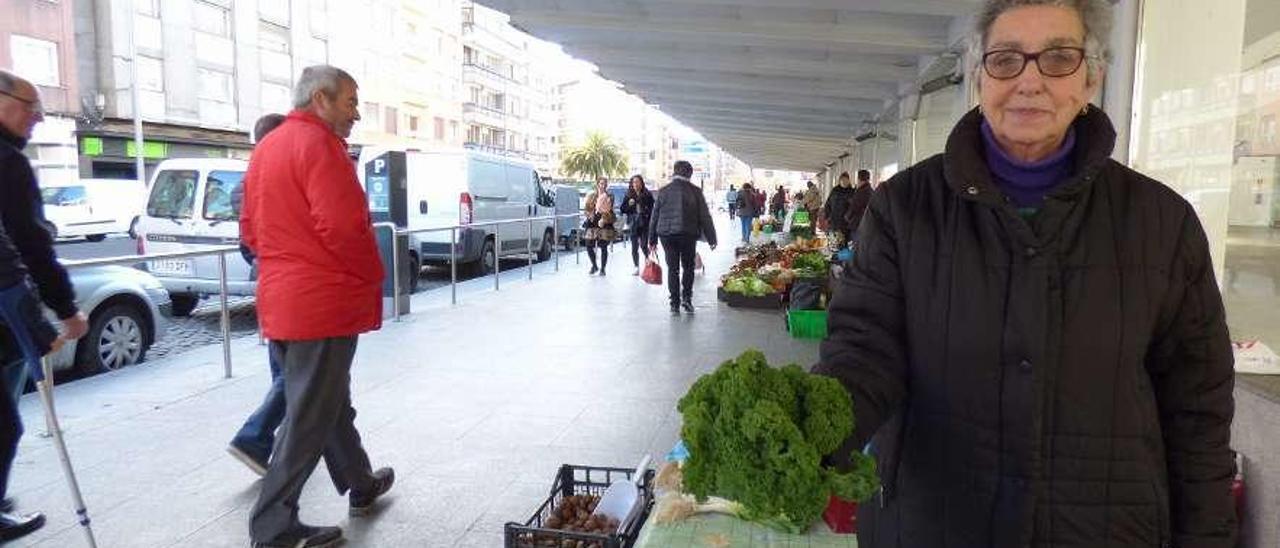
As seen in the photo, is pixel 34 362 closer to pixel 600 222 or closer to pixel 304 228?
pixel 304 228

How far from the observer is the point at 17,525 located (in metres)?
3.36

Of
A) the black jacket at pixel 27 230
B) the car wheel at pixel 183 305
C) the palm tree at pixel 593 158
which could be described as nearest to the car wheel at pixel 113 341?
the car wheel at pixel 183 305

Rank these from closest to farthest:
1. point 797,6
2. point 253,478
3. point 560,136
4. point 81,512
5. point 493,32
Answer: point 81,512
point 253,478
point 797,6
point 493,32
point 560,136

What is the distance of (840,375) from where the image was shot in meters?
1.62

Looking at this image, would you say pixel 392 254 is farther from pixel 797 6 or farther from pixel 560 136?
pixel 560 136

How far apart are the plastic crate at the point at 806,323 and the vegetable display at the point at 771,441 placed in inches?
243

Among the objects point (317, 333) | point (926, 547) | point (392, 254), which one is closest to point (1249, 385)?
point (926, 547)

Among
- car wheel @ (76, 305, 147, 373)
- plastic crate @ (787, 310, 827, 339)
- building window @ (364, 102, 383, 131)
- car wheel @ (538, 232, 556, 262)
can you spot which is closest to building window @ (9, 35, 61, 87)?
building window @ (364, 102, 383, 131)

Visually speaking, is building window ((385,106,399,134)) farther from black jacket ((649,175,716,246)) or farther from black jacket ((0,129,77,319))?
black jacket ((0,129,77,319))

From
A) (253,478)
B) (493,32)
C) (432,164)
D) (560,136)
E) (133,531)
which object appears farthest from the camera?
(560,136)

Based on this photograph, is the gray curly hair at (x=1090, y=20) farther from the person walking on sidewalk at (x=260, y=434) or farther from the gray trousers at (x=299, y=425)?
the person walking on sidewalk at (x=260, y=434)

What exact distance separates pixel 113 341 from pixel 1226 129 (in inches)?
292

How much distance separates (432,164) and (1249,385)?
12554 mm

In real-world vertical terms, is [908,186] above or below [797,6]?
below
